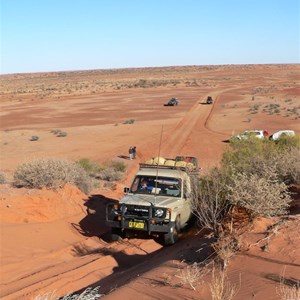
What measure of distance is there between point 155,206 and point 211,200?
1595mm

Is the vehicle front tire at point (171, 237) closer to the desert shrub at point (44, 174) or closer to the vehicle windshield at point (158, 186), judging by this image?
the vehicle windshield at point (158, 186)

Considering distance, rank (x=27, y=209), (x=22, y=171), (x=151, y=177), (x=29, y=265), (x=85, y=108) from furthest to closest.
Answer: (x=85, y=108)
(x=22, y=171)
(x=27, y=209)
(x=151, y=177)
(x=29, y=265)

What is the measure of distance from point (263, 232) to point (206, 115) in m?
38.1

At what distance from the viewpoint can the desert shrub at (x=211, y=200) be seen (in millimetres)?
8773

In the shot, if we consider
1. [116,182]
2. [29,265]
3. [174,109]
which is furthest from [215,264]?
[174,109]

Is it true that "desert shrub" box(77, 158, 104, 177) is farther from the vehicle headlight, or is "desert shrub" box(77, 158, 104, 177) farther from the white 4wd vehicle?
the vehicle headlight

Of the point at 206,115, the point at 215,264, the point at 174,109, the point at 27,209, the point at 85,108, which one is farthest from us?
the point at 85,108

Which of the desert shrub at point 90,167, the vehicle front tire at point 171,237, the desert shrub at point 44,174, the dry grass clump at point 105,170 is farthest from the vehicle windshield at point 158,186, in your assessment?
the desert shrub at point 90,167

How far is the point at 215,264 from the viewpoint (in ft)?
23.8

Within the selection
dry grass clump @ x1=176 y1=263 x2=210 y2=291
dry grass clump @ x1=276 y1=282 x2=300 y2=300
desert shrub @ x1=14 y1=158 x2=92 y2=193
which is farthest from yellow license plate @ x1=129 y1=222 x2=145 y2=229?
dry grass clump @ x1=276 y1=282 x2=300 y2=300

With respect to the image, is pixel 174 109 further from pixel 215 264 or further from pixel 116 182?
pixel 215 264

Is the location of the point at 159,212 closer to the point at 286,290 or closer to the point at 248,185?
the point at 248,185

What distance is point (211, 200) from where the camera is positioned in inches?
358

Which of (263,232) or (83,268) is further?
(83,268)
